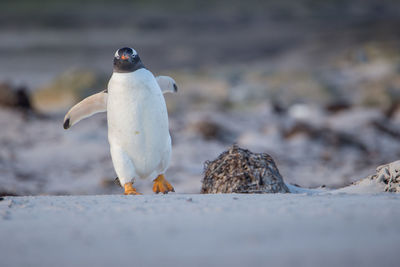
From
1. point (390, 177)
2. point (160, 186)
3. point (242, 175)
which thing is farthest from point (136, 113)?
point (390, 177)

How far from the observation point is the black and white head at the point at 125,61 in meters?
4.82

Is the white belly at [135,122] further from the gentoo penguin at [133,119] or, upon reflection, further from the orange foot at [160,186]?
the orange foot at [160,186]

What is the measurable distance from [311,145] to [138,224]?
10.3m

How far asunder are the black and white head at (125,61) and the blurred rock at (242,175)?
1253 mm

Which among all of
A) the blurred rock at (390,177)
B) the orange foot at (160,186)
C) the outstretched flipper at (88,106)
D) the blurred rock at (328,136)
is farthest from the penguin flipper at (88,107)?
the blurred rock at (328,136)

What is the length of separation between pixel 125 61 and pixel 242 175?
1579mm

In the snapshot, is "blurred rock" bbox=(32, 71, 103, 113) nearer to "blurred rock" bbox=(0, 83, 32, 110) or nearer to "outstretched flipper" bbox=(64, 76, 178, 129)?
"blurred rock" bbox=(0, 83, 32, 110)

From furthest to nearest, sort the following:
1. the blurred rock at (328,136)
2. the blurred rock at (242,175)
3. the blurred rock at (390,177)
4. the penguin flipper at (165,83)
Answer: the blurred rock at (328,136) < the penguin flipper at (165,83) < the blurred rock at (242,175) < the blurred rock at (390,177)

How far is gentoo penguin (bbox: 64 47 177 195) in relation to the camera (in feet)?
15.9

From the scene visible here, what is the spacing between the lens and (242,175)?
183 inches

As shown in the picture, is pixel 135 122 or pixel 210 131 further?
pixel 210 131

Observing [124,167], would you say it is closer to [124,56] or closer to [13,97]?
[124,56]

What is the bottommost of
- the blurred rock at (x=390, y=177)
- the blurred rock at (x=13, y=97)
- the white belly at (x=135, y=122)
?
the blurred rock at (x=390, y=177)

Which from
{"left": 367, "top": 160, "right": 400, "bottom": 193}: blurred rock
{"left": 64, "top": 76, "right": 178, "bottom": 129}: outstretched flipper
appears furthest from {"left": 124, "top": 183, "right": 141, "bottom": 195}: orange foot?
{"left": 367, "top": 160, "right": 400, "bottom": 193}: blurred rock
